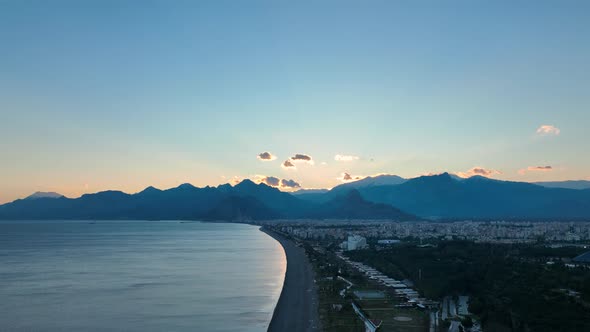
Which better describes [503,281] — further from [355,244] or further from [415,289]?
[355,244]

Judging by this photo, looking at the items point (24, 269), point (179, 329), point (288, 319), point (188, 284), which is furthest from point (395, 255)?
point (24, 269)

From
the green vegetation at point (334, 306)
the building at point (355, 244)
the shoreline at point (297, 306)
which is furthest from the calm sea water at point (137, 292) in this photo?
the building at point (355, 244)

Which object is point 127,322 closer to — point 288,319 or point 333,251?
point 288,319

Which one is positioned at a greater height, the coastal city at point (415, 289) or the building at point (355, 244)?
the building at point (355, 244)

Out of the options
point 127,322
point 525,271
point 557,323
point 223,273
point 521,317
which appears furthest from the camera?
point 223,273

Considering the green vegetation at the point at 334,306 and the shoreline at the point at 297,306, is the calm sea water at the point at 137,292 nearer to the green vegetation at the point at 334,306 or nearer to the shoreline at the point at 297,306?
the shoreline at the point at 297,306

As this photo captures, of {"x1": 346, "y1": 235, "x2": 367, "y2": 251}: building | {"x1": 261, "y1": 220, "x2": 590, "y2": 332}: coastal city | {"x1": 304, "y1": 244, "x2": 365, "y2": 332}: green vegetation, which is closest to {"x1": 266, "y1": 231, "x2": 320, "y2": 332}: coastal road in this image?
{"x1": 304, "y1": 244, "x2": 365, "y2": 332}: green vegetation

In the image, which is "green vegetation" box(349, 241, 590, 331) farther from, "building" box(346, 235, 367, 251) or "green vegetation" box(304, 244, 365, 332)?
"building" box(346, 235, 367, 251)
